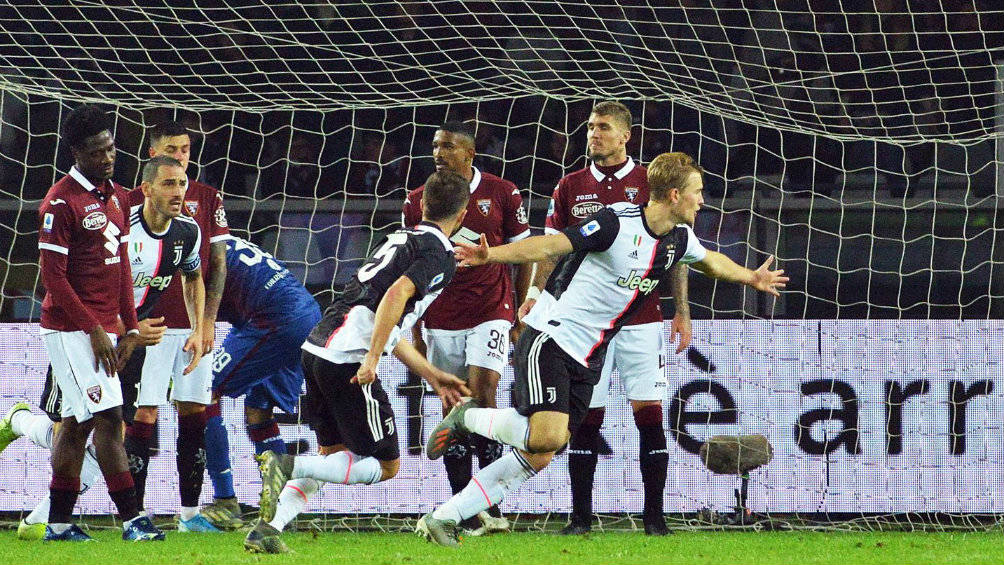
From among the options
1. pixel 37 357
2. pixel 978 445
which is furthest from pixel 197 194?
pixel 978 445

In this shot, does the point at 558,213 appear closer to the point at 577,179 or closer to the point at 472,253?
the point at 577,179

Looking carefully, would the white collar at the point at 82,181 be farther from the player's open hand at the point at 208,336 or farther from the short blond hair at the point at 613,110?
the short blond hair at the point at 613,110

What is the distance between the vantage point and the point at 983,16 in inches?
388

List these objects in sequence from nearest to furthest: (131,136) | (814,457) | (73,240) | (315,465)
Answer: (315,465) < (73,240) < (814,457) < (131,136)

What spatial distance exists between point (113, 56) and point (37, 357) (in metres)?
3.64

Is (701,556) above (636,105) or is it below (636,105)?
below

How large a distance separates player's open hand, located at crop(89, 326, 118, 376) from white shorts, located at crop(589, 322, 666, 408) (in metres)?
2.28

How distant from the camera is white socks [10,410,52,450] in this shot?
20.7 feet

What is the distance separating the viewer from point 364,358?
200 inches

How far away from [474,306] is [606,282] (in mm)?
1185

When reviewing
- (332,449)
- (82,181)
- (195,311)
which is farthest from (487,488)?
(82,181)

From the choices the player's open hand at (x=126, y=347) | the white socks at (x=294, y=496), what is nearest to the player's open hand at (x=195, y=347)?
the player's open hand at (x=126, y=347)

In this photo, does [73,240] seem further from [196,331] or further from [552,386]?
[552,386]

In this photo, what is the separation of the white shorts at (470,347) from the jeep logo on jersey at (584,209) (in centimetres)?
67
